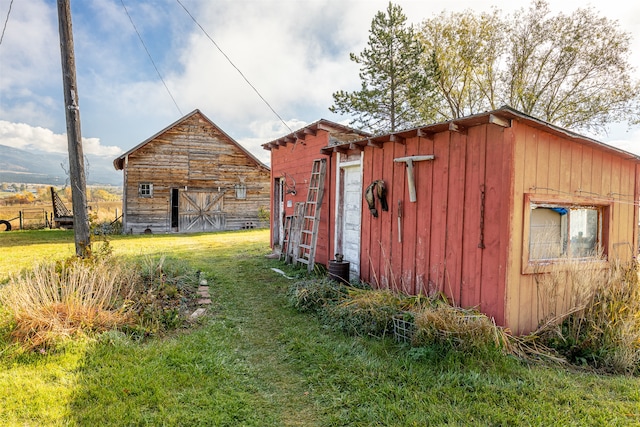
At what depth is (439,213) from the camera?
4.77 m

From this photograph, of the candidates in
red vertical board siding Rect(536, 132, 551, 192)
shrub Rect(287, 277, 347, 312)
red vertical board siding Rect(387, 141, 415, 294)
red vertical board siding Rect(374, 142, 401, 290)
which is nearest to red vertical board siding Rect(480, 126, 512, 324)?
red vertical board siding Rect(536, 132, 551, 192)

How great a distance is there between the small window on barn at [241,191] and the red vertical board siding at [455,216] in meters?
14.9

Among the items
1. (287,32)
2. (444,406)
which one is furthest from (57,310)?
(287,32)

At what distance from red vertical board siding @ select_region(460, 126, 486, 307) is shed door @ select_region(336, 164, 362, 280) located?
2.51m

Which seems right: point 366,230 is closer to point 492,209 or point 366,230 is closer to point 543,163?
point 492,209

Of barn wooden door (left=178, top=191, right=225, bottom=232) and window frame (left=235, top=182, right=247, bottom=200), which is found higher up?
window frame (left=235, top=182, right=247, bottom=200)

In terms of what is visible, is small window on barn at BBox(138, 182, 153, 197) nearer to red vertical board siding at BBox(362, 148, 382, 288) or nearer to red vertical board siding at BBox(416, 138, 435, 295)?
red vertical board siding at BBox(362, 148, 382, 288)

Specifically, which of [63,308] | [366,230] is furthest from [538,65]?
[63,308]

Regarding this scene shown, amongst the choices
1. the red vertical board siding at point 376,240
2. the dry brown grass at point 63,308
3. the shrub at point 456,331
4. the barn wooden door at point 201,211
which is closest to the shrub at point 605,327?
the shrub at point 456,331

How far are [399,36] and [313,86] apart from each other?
6849 millimetres

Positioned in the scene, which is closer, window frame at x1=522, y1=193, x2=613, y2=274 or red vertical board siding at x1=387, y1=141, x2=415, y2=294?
window frame at x1=522, y1=193, x2=613, y2=274

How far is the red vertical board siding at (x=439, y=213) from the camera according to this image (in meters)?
4.68

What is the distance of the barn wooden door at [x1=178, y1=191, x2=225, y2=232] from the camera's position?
56.3ft

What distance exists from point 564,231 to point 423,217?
6.34ft
